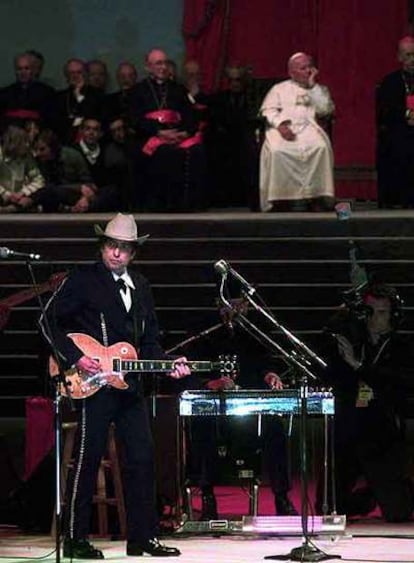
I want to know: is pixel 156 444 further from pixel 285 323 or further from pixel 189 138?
pixel 189 138

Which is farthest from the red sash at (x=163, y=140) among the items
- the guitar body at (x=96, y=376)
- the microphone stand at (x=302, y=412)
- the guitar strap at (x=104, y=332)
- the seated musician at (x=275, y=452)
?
the guitar body at (x=96, y=376)

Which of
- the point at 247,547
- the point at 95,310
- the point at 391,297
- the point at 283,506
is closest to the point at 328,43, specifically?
the point at 391,297

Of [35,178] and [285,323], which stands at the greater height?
[35,178]

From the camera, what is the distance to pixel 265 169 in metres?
15.0

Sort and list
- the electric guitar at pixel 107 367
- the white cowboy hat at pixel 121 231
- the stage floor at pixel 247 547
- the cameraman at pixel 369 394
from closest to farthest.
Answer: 1. the electric guitar at pixel 107 367
2. the white cowboy hat at pixel 121 231
3. the stage floor at pixel 247 547
4. the cameraman at pixel 369 394

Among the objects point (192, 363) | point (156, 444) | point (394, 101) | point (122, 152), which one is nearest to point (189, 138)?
point (122, 152)

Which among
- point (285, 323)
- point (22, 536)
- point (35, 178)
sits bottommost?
point (22, 536)

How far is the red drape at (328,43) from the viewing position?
681 inches

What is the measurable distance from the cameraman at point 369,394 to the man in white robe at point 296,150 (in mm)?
3228

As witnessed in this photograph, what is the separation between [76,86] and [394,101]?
2.85 meters

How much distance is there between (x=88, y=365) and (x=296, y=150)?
19.1ft

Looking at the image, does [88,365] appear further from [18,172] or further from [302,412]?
[18,172]

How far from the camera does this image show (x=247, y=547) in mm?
10211

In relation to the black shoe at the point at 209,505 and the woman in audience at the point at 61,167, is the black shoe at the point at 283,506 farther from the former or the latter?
the woman in audience at the point at 61,167
